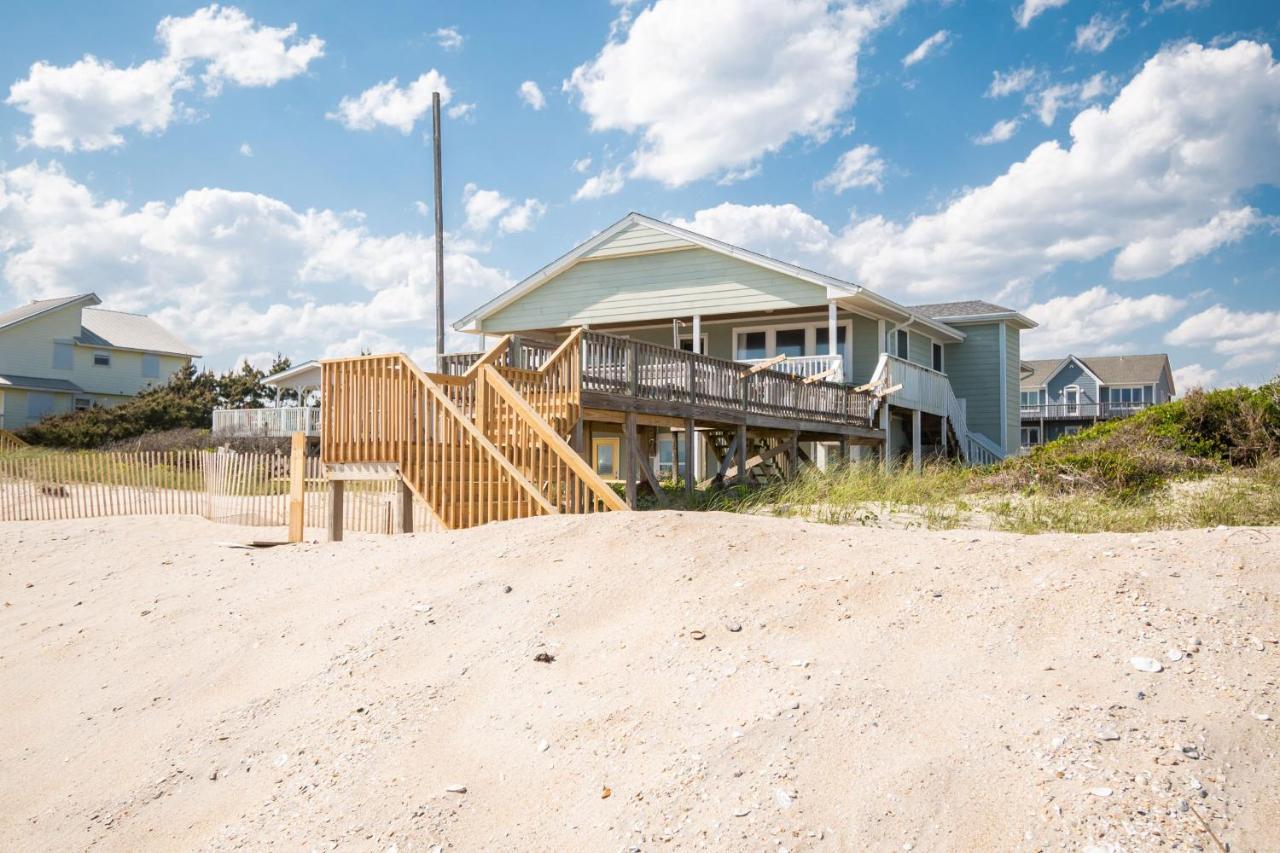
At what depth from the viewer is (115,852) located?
181 inches

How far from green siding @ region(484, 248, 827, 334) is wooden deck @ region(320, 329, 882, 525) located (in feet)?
25.9

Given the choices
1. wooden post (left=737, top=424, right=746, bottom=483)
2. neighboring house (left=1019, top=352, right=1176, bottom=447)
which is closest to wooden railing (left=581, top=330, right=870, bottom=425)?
wooden post (left=737, top=424, right=746, bottom=483)

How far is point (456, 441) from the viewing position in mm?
10625

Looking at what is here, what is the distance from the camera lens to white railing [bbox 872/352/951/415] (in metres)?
21.9

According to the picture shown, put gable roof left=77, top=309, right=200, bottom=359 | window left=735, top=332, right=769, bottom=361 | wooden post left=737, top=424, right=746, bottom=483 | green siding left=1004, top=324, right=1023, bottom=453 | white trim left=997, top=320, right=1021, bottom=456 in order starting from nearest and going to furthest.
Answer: wooden post left=737, top=424, right=746, bottom=483 → window left=735, top=332, right=769, bottom=361 → white trim left=997, top=320, right=1021, bottom=456 → green siding left=1004, top=324, right=1023, bottom=453 → gable roof left=77, top=309, right=200, bottom=359

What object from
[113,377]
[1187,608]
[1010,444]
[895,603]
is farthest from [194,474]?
[113,377]

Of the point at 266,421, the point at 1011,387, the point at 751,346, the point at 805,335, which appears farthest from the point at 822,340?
the point at 266,421

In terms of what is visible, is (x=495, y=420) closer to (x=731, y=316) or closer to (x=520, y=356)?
(x=520, y=356)

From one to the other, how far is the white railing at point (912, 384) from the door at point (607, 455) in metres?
6.58

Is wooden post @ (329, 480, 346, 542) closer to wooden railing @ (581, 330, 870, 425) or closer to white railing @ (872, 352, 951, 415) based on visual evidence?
wooden railing @ (581, 330, 870, 425)

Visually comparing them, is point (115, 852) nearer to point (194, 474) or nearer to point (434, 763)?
point (434, 763)

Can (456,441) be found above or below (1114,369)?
below

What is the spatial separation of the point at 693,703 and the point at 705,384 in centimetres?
1183

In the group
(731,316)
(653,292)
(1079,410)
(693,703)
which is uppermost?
(653,292)
